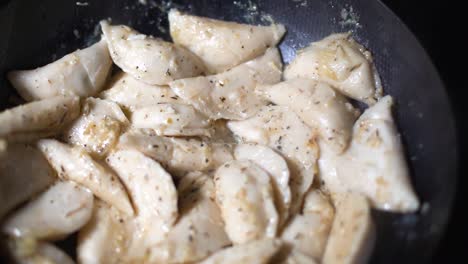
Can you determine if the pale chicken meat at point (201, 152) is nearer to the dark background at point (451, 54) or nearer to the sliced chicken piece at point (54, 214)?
the sliced chicken piece at point (54, 214)

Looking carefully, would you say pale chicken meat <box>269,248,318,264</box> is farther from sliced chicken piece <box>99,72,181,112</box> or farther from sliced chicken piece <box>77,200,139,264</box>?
sliced chicken piece <box>99,72,181,112</box>

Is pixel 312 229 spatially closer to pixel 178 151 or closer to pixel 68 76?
pixel 178 151

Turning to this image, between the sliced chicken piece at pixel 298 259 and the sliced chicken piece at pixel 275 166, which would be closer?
the sliced chicken piece at pixel 298 259

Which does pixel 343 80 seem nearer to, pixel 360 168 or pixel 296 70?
pixel 296 70

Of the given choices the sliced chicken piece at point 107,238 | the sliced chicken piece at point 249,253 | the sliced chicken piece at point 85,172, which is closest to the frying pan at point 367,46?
the sliced chicken piece at point 107,238

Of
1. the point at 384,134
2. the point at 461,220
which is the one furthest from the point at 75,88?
the point at 461,220

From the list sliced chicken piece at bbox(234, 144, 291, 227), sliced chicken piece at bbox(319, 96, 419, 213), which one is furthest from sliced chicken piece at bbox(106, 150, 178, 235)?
sliced chicken piece at bbox(319, 96, 419, 213)
